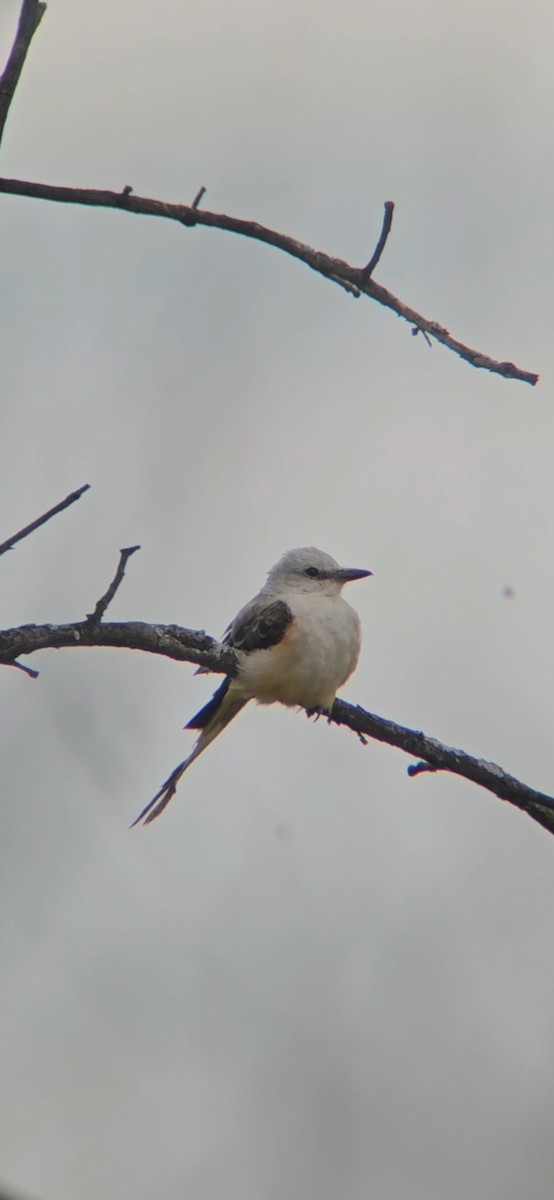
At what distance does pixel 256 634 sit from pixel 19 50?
11.9 ft

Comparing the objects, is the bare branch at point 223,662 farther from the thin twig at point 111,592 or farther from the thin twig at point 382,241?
the thin twig at point 382,241

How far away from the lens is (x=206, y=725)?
6438 mm

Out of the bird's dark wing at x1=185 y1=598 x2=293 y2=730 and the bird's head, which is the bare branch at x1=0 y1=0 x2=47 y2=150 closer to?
the bird's dark wing at x1=185 y1=598 x2=293 y2=730

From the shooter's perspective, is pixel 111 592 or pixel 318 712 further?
pixel 318 712

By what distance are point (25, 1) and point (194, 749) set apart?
396cm

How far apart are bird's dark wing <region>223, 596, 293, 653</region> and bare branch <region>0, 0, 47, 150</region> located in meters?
3.40

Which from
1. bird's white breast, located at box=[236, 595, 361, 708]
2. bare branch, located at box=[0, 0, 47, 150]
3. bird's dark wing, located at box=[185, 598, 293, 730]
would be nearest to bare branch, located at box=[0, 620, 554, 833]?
bird's white breast, located at box=[236, 595, 361, 708]

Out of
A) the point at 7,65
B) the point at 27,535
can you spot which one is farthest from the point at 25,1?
the point at 27,535

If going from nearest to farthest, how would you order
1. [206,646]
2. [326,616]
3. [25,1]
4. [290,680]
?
[25,1], [206,646], [290,680], [326,616]

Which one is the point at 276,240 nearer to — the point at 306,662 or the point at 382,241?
the point at 382,241

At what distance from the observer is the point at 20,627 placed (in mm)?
3775

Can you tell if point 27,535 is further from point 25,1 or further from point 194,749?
point 194,749

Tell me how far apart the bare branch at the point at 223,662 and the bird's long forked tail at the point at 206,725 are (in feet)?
3.27

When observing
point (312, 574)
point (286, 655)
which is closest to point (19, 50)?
point (286, 655)
